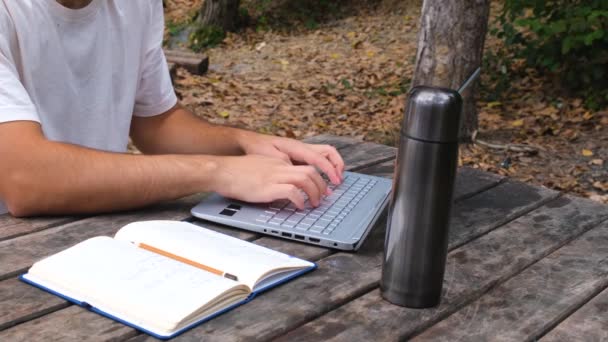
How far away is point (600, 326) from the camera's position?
1.28 metres

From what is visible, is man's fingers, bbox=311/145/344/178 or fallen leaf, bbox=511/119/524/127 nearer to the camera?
man's fingers, bbox=311/145/344/178

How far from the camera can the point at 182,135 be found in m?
2.28

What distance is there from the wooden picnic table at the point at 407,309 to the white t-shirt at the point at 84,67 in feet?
1.24

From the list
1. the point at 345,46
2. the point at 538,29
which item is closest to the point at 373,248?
the point at 538,29

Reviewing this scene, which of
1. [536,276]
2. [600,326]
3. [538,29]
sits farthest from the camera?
[538,29]

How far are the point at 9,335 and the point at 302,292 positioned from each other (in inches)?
18.1

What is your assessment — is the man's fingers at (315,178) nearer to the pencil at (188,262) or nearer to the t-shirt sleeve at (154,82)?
the pencil at (188,262)

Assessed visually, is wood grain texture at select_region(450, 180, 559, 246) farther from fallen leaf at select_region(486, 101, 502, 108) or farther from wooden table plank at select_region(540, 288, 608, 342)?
fallen leaf at select_region(486, 101, 502, 108)

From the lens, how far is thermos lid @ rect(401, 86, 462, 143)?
1.15 m

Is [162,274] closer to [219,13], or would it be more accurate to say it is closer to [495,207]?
[495,207]

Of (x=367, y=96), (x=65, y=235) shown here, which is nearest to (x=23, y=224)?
(x=65, y=235)

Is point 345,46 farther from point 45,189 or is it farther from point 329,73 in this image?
point 45,189

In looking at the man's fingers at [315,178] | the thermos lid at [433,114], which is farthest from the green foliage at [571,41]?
the thermos lid at [433,114]

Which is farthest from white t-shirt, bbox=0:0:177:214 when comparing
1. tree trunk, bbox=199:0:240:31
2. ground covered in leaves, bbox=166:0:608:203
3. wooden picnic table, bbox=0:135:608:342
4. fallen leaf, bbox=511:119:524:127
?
tree trunk, bbox=199:0:240:31
